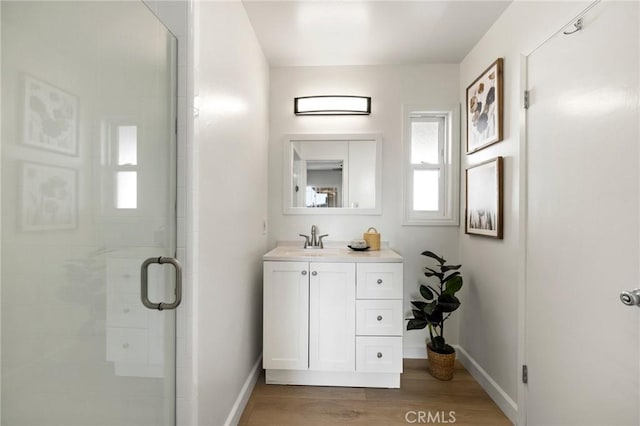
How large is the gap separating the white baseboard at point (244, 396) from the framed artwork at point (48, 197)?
1.36 metres

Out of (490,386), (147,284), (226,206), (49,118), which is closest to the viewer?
(49,118)

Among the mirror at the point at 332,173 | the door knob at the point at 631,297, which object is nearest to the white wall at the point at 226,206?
the mirror at the point at 332,173

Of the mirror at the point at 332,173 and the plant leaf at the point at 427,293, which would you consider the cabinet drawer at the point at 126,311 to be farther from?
the plant leaf at the point at 427,293

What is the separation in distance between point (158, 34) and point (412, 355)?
2.72 m

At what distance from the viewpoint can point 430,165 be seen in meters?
2.69

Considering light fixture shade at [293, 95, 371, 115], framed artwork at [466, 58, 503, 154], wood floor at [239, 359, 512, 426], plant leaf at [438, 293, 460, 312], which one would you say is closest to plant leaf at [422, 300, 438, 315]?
plant leaf at [438, 293, 460, 312]

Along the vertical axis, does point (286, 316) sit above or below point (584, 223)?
below

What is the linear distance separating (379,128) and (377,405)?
2058 millimetres

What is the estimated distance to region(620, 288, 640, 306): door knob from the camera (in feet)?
3.47

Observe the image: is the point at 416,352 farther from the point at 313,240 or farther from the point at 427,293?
the point at 313,240

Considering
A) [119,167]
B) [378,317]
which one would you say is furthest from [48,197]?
[378,317]

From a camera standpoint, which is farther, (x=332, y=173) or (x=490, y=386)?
(x=332, y=173)

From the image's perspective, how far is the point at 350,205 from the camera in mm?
2691

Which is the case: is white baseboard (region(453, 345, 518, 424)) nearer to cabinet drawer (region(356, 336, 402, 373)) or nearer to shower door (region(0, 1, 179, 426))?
cabinet drawer (region(356, 336, 402, 373))
